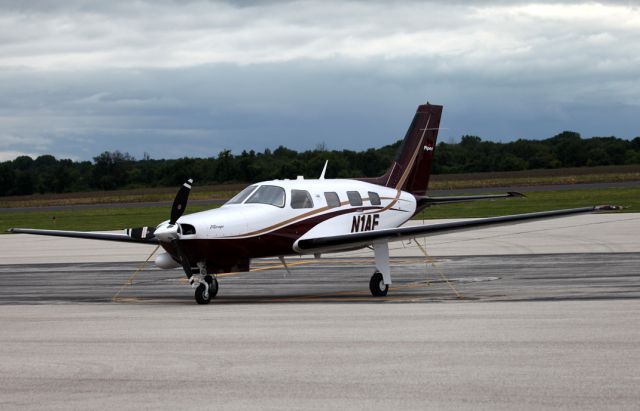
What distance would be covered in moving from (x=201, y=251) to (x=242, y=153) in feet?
346

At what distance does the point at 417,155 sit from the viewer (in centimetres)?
2561

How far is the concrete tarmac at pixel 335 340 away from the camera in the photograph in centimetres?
960

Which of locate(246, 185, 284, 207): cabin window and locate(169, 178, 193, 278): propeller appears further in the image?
locate(246, 185, 284, 207): cabin window

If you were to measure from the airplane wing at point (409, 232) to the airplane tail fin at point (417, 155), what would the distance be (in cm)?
440

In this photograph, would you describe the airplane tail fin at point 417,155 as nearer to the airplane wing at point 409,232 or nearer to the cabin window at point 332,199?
the cabin window at point 332,199

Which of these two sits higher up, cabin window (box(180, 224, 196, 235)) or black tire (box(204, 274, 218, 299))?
cabin window (box(180, 224, 196, 235))

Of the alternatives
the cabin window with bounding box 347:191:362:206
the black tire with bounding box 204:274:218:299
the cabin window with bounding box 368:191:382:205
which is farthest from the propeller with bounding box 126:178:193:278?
the cabin window with bounding box 368:191:382:205

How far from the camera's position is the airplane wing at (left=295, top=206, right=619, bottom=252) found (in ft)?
65.4

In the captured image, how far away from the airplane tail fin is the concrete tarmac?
235 centimetres

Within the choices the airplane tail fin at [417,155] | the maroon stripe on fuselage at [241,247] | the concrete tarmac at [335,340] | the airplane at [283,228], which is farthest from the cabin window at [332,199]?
the airplane tail fin at [417,155]

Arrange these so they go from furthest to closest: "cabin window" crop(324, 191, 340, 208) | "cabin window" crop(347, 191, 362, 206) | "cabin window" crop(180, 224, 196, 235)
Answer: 1. "cabin window" crop(347, 191, 362, 206)
2. "cabin window" crop(324, 191, 340, 208)
3. "cabin window" crop(180, 224, 196, 235)

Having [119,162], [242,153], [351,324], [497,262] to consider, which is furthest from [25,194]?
[351,324]

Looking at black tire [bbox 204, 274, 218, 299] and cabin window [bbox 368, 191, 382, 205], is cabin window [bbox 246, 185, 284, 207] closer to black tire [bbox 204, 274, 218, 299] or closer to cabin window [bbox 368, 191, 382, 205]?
black tire [bbox 204, 274, 218, 299]

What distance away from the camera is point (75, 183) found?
425 feet
